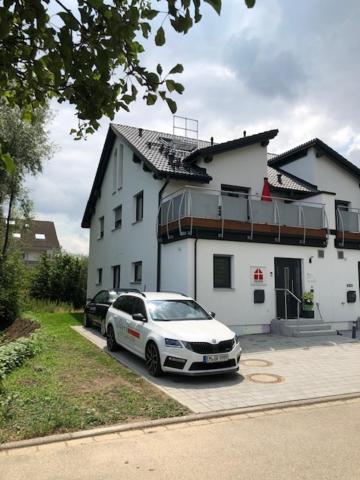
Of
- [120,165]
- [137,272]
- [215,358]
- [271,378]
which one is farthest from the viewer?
[120,165]

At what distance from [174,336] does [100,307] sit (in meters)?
6.65

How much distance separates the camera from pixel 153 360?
28.5 feet

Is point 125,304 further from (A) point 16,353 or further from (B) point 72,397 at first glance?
(B) point 72,397

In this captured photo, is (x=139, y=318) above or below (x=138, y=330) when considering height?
above

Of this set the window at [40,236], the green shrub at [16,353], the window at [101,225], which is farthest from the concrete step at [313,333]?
the window at [40,236]

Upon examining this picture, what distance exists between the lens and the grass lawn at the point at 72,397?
5.57 meters

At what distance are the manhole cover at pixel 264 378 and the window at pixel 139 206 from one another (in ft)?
37.0

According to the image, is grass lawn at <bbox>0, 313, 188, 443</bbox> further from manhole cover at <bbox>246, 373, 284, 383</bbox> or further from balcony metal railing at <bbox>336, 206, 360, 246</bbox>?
balcony metal railing at <bbox>336, 206, 360, 246</bbox>

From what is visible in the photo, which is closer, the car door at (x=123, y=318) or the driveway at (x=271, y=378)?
the driveway at (x=271, y=378)

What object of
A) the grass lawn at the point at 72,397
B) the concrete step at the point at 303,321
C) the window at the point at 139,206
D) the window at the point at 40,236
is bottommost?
the grass lawn at the point at 72,397

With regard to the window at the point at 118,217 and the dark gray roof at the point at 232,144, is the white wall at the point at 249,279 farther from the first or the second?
the window at the point at 118,217

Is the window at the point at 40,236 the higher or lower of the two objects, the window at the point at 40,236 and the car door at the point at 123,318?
the higher

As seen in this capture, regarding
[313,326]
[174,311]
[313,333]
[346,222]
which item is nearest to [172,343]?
[174,311]

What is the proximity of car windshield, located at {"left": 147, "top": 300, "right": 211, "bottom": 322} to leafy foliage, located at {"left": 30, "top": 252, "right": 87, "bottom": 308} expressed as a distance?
17863 millimetres
